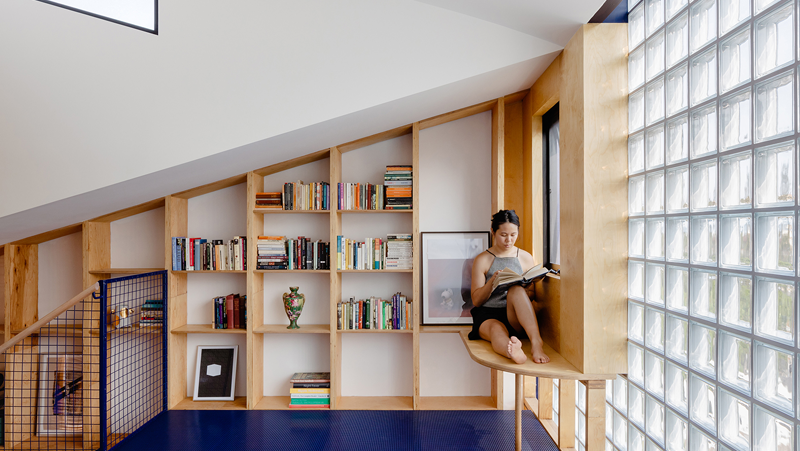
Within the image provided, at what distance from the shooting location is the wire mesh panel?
A: 128 inches

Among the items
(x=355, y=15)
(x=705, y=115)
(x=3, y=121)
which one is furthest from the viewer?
(x=355, y=15)

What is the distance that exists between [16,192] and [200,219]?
1.37 metres

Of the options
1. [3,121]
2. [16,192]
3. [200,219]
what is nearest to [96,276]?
[200,219]

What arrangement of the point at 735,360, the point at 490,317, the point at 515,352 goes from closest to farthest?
the point at 735,360 → the point at 515,352 → the point at 490,317

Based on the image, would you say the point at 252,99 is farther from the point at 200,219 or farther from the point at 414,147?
the point at 200,219

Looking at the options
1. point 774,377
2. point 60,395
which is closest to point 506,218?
point 774,377

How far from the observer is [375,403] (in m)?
3.36

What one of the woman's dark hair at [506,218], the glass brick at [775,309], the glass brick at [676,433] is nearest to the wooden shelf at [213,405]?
the woman's dark hair at [506,218]

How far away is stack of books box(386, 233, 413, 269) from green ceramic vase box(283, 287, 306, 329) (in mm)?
777

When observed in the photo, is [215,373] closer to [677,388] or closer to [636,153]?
[677,388]

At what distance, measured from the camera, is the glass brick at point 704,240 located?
143 cm

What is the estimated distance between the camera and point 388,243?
10.9 ft

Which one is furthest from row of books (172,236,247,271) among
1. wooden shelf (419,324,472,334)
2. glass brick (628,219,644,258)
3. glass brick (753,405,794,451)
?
glass brick (753,405,794,451)

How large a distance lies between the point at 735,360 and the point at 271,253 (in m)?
2.93
